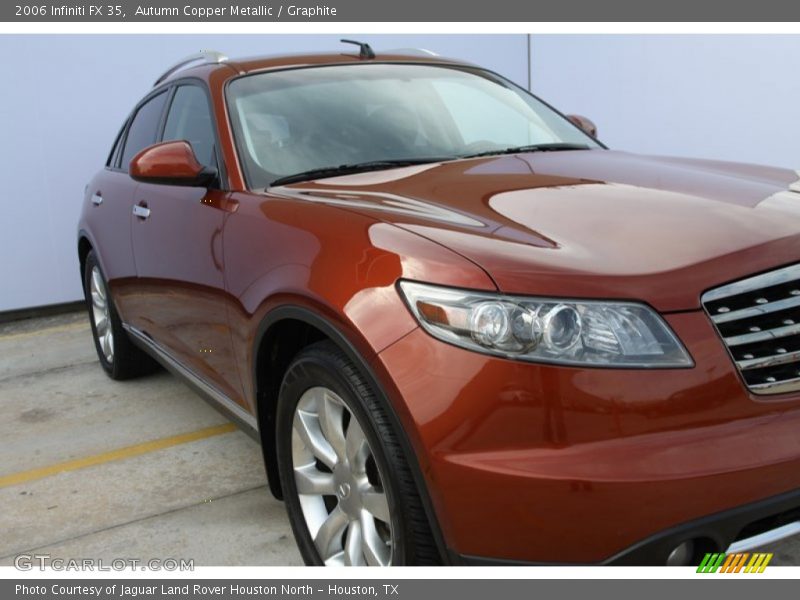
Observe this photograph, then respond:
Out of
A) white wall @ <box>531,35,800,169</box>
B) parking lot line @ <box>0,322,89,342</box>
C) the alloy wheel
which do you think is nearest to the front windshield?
the alloy wheel

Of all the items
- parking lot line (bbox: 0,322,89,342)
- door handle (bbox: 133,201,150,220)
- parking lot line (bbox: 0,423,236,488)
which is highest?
door handle (bbox: 133,201,150,220)

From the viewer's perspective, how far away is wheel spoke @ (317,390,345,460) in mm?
2354

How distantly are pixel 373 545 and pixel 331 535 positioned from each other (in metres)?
0.25

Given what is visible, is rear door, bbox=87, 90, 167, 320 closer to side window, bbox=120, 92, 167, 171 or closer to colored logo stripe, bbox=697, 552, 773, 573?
side window, bbox=120, 92, 167, 171

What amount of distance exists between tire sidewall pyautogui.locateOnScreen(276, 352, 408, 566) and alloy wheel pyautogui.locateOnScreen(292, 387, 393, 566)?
0.03 meters

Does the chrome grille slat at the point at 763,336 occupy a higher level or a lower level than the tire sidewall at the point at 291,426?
higher

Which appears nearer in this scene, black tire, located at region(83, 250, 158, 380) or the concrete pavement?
the concrete pavement

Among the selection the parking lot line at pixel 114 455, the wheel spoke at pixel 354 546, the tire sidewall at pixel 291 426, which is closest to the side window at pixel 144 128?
the parking lot line at pixel 114 455

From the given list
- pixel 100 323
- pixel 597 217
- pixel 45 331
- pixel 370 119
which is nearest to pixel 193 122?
pixel 370 119

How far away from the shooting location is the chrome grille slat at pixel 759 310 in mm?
1956

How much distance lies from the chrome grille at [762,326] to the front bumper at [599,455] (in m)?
0.05

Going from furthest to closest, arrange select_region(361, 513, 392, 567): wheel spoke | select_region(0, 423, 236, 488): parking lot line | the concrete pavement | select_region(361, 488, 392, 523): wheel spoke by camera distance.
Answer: select_region(0, 423, 236, 488): parking lot line < the concrete pavement < select_region(361, 513, 392, 567): wheel spoke < select_region(361, 488, 392, 523): wheel spoke

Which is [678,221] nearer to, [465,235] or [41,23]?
[465,235]

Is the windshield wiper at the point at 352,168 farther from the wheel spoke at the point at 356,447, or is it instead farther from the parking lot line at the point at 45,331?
the parking lot line at the point at 45,331
